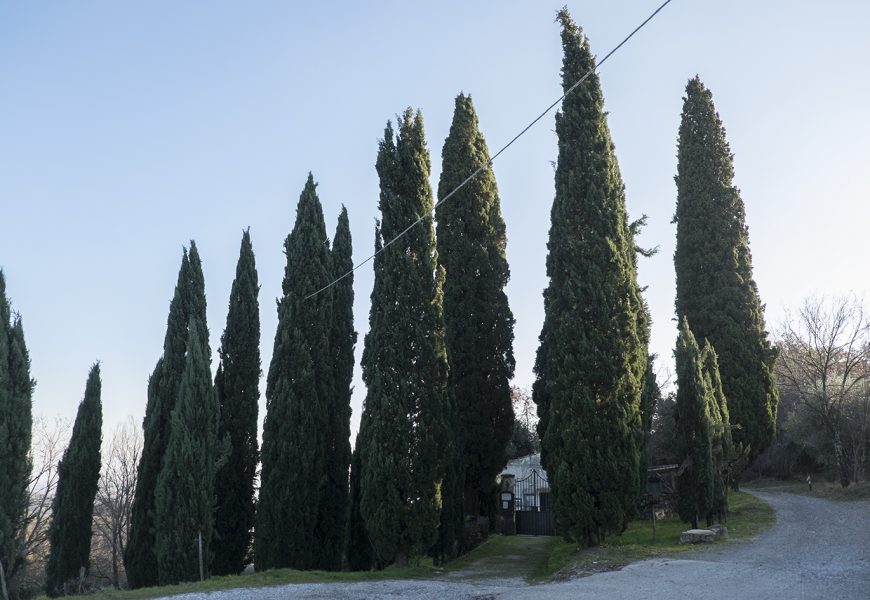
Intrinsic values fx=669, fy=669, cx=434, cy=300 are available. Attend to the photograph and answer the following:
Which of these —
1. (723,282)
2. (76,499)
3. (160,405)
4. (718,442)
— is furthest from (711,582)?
(76,499)

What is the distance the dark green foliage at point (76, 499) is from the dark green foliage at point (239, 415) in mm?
7043

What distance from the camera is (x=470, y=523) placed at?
821 inches

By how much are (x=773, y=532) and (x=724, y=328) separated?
8.27 m

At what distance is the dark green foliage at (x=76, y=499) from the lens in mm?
→ 22734

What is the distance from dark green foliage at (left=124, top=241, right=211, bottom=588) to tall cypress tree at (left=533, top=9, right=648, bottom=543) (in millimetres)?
10197

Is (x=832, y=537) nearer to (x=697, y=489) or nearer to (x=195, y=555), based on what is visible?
(x=697, y=489)

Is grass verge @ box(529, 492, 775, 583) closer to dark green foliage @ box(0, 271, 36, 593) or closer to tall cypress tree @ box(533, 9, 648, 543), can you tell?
tall cypress tree @ box(533, 9, 648, 543)

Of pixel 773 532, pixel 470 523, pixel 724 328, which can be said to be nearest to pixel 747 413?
pixel 724 328

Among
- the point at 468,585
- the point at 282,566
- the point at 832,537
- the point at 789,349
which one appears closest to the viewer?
A: the point at 468,585

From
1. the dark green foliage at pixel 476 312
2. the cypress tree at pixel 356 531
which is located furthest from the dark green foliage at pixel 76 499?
the dark green foliage at pixel 476 312

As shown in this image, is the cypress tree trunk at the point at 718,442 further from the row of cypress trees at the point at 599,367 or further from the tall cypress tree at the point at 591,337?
the tall cypress tree at the point at 591,337

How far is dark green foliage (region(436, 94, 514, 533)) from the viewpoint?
70.3 feet

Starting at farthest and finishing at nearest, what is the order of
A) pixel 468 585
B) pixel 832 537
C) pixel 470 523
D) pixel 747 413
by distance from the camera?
pixel 747 413 < pixel 470 523 < pixel 832 537 < pixel 468 585

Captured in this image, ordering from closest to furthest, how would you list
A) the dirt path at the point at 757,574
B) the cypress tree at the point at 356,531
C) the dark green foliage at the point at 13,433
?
the dirt path at the point at 757,574 → the dark green foliage at the point at 13,433 → the cypress tree at the point at 356,531
